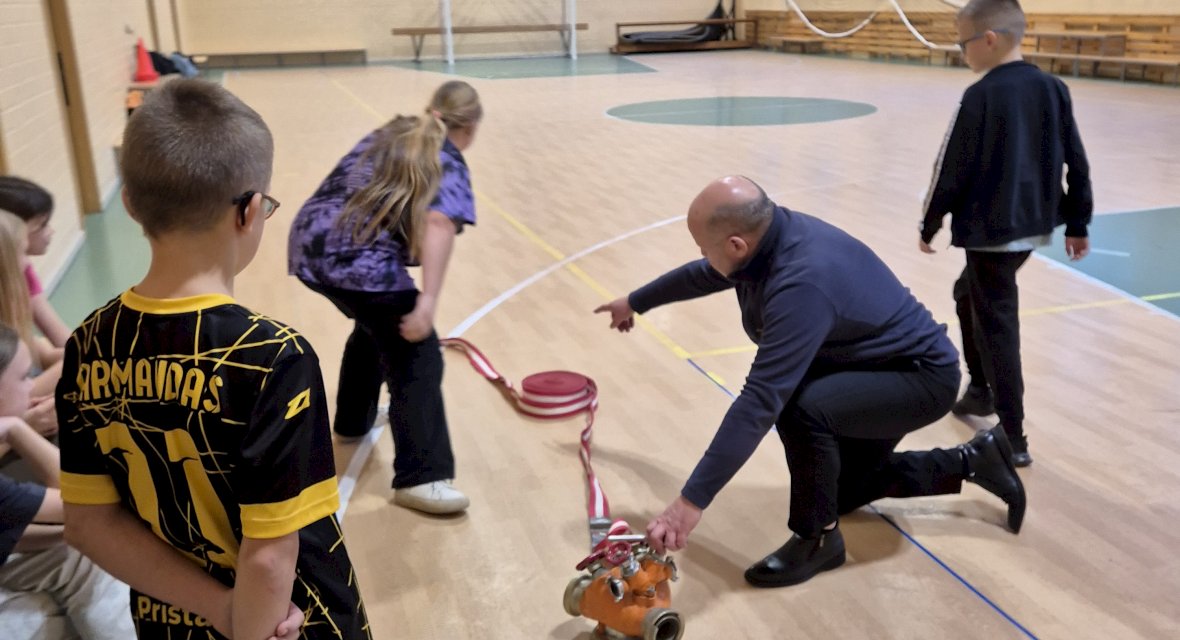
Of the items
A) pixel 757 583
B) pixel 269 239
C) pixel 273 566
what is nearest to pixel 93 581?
pixel 273 566

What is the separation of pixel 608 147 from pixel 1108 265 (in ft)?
18.4

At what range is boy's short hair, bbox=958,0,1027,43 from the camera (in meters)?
3.21

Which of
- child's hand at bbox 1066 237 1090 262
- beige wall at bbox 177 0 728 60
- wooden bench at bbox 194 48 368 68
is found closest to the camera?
child's hand at bbox 1066 237 1090 262

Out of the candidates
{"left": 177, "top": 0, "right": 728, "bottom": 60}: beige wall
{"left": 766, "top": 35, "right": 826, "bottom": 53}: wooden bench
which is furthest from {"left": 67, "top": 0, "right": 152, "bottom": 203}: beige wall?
{"left": 766, "top": 35, "right": 826, "bottom": 53}: wooden bench

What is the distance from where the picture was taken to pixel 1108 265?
580 cm

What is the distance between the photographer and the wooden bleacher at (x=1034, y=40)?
46.3ft

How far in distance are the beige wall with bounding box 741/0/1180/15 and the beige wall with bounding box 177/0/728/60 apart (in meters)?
3.28

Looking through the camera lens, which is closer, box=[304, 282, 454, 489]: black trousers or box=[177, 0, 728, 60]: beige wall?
box=[304, 282, 454, 489]: black trousers

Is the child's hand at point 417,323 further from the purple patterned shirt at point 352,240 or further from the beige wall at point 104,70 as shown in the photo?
the beige wall at point 104,70

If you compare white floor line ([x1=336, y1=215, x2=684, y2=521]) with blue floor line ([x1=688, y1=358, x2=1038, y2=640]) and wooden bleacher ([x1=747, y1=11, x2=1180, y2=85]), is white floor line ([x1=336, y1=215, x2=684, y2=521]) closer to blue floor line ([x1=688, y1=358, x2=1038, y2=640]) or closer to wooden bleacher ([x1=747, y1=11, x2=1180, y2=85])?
blue floor line ([x1=688, y1=358, x2=1038, y2=640])

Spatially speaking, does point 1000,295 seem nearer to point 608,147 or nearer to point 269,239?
point 269,239

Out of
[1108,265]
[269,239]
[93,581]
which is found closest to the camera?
[93,581]

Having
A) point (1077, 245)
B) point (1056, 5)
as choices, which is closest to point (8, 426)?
point (1077, 245)

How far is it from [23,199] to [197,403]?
81.0 inches
